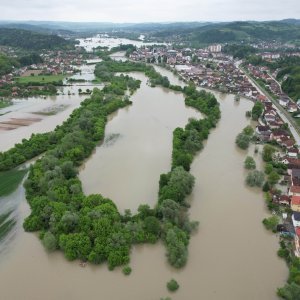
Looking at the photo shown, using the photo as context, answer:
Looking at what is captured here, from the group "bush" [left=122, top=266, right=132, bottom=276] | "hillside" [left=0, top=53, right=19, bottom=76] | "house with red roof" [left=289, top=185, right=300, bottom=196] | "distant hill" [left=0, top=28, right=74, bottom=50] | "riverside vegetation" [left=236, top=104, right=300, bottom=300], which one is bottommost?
"distant hill" [left=0, top=28, right=74, bottom=50]

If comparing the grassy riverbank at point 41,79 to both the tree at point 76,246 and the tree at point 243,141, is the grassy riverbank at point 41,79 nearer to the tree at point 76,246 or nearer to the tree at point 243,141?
the tree at point 243,141

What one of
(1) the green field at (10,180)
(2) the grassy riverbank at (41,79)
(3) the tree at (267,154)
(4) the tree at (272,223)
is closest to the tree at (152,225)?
(4) the tree at (272,223)

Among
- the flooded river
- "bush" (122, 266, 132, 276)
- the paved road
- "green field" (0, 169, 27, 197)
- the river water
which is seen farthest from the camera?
the flooded river

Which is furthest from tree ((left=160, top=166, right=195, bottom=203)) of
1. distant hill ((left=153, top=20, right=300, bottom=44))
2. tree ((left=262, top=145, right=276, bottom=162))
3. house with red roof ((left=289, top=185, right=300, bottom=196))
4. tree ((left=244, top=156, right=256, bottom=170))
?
distant hill ((left=153, top=20, right=300, bottom=44))

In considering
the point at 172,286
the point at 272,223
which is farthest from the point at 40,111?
the point at 172,286

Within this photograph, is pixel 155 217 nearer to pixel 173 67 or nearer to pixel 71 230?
pixel 71 230

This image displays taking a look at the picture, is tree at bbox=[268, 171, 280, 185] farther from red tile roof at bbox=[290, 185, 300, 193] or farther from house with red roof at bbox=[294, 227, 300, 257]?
house with red roof at bbox=[294, 227, 300, 257]

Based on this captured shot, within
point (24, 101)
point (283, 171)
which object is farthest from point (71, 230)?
point (24, 101)

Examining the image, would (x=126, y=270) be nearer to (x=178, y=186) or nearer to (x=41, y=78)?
(x=178, y=186)
